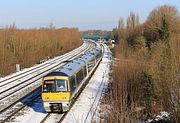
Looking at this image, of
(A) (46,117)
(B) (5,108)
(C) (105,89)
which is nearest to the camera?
(A) (46,117)

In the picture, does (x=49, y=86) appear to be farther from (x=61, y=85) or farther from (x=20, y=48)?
(x=20, y=48)

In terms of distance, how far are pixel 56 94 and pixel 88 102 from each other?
173 inches

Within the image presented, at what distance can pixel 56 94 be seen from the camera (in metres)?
21.6

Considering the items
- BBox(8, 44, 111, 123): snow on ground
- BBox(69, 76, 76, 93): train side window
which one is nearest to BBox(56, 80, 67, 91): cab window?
BBox(69, 76, 76, 93): train side window

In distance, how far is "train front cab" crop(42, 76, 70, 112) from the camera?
21625 mm

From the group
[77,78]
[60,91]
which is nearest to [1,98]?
[77,78]

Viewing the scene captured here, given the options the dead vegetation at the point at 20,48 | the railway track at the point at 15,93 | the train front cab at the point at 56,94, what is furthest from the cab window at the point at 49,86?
the dead vegetation at the point at 20,48

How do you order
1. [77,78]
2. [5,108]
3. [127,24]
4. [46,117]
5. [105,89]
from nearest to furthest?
[46,117]
[5,108]
[77,78]
[105,89]
[127,24]

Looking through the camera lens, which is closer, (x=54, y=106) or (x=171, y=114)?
(x=171, y=114)

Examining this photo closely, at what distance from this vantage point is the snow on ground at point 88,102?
818 inches

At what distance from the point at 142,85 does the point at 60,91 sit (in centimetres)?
566

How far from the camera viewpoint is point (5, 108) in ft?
78.0

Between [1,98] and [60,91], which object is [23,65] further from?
[60,91]

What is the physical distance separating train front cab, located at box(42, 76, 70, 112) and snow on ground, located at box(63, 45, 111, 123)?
0.76 m
